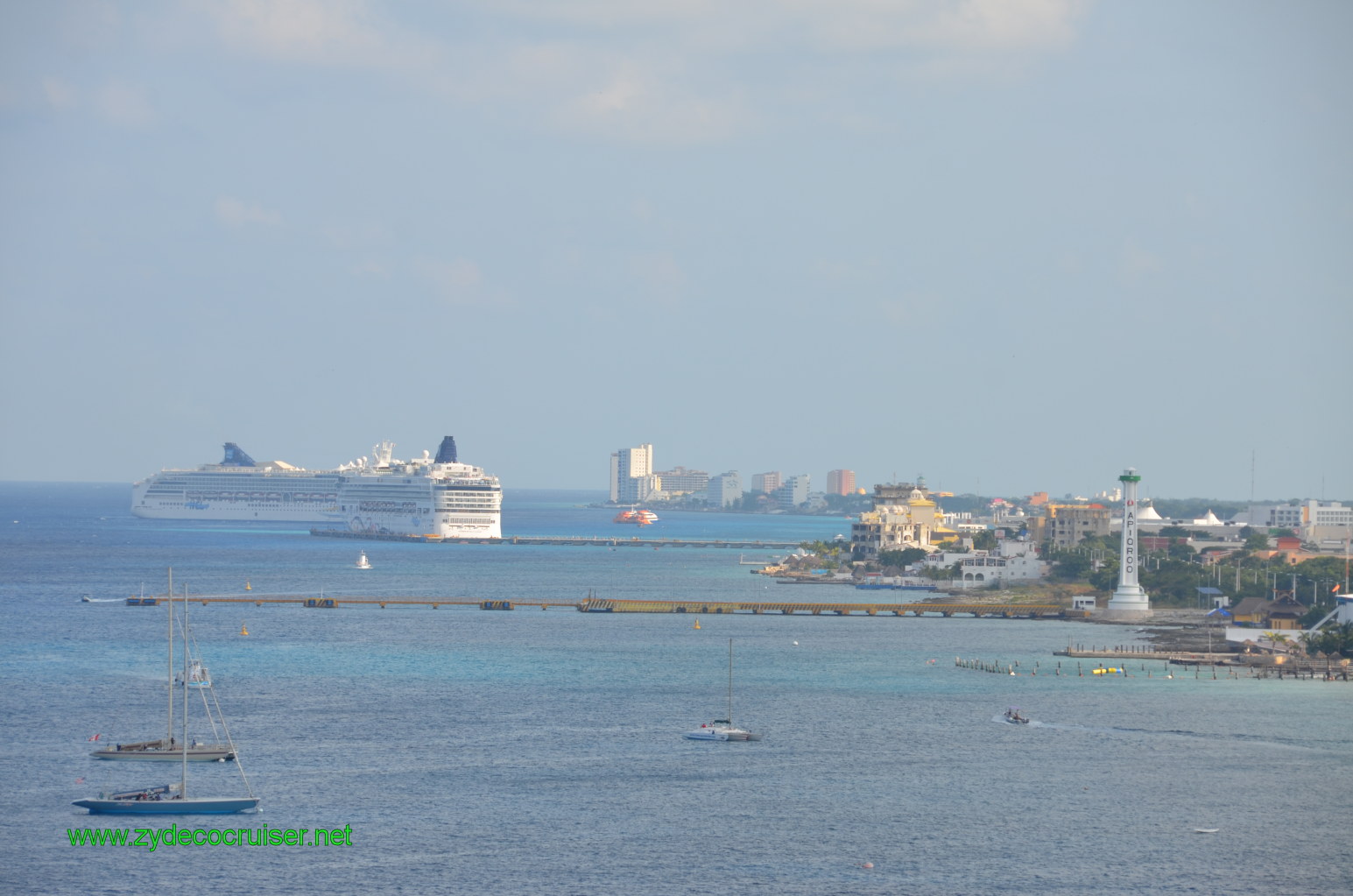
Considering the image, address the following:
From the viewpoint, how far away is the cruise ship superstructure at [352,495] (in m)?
173

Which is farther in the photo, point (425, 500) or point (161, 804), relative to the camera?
point (425, 500)

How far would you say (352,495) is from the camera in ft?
594

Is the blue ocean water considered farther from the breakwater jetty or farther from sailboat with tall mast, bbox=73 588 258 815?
the breakwater jetty

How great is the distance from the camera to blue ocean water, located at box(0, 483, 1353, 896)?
3341 cm

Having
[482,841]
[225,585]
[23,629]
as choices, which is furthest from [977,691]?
[225,585]

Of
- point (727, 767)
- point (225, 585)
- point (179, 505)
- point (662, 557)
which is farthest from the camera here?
point (179, 505)

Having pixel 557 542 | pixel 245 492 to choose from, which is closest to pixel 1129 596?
pixel 557 542

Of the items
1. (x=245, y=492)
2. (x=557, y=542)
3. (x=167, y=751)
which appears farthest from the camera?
(x=245, y=492)

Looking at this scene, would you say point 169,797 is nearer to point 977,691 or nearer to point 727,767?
point 727,767

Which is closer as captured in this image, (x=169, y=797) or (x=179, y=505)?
(x=169, y=797)

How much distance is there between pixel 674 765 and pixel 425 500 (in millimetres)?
133213

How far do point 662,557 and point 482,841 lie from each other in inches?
4495

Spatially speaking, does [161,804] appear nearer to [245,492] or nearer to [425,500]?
[425,500]

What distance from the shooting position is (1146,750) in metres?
45.9
